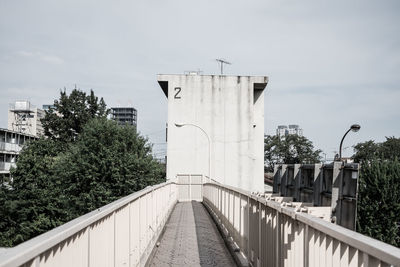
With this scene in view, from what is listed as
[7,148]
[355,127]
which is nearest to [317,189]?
[355,127]

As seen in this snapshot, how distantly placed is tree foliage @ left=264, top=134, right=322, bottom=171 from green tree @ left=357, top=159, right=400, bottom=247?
6683cm

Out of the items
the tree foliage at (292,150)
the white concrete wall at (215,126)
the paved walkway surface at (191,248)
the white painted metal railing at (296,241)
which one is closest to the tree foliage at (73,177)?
the white concrete wall at (215,126)

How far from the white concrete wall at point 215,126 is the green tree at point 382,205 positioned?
1161 cm

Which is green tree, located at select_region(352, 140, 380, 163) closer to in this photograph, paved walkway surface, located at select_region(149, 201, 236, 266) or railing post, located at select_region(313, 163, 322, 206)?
railing post, located at select_region(313, 163, 322, 206)

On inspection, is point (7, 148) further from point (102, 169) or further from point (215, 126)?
point (215, 126)

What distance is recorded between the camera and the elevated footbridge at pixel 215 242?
2525 mm

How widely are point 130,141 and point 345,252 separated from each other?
42172mm

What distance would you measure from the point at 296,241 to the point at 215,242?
6852 millimetres

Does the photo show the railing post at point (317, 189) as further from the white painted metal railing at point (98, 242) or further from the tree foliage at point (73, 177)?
the tree foliage at point (73, 177)

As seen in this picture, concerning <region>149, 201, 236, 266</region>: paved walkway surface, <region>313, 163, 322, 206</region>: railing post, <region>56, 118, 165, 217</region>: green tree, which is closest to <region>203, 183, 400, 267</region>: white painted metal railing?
<region>149, 201, 236, 266</region>: paved walkway surface

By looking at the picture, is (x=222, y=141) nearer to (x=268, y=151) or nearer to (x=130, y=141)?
(x=130, y=141)

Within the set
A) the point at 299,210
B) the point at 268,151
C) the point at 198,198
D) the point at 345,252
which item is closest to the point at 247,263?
the point at 299,210

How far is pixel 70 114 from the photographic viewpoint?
220 ft

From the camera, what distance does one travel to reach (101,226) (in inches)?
175
